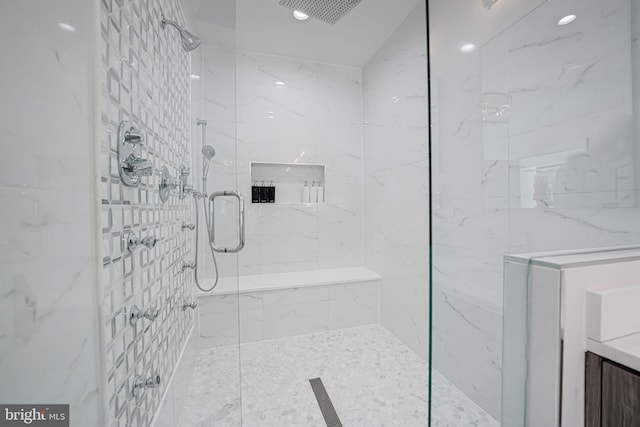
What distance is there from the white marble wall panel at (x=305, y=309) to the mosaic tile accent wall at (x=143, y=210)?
2.70ft

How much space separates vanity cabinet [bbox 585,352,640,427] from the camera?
1.63ft

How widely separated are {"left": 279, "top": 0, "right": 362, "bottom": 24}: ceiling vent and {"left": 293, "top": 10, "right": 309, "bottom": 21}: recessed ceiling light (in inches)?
2.3

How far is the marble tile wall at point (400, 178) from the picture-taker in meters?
2.04

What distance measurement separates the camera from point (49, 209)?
0.55 m

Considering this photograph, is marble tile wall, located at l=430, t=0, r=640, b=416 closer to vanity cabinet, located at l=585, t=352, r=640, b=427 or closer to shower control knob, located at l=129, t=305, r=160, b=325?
vanity cabinet, located at l=585, t=352, r=640, b=427

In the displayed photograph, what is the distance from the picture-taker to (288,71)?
2756mm

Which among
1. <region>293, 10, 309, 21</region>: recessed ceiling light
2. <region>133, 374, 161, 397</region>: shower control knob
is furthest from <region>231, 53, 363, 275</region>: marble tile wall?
<region>133, 374, 161, 397</region>: shower control knob

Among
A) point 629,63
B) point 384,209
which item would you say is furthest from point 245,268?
point 629,63

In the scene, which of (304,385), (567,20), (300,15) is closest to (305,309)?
(304,385)

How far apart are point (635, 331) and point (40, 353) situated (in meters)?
1.29

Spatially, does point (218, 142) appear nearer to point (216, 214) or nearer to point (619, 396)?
point (216, 214)

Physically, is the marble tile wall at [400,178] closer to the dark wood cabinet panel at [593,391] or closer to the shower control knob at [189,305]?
the dark wood cabinet panel at [593,391]

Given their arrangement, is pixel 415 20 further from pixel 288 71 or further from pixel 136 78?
pixel 136 78

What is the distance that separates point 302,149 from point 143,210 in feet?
6.50
